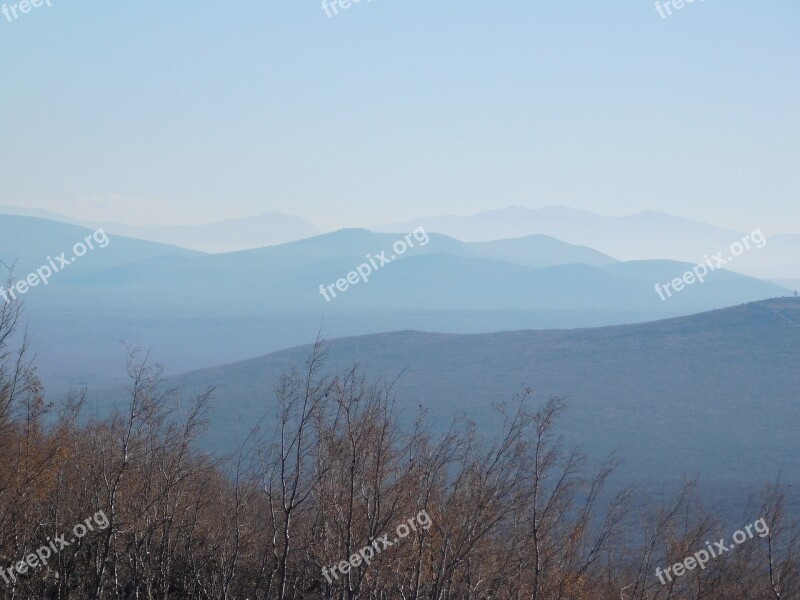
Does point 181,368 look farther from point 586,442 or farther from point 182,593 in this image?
point 182,593

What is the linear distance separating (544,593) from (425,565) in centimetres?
232

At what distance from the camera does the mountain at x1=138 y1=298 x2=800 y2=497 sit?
60.6 meters

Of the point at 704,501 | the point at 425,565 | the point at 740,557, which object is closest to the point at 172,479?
the point at 425,565

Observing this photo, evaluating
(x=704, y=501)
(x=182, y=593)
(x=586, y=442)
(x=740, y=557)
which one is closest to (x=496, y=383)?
(x=586, y=442)

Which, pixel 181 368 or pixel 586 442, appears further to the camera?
pixel 181 368

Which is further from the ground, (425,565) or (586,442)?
(425,565)

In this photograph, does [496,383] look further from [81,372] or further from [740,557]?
[81,372]

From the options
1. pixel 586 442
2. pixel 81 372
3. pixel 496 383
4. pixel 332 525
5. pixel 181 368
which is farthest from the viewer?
pixel 181 368

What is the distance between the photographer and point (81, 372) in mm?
129500

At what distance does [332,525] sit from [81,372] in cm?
12209

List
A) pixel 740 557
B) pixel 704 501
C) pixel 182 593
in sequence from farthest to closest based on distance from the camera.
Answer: pixel 704 501, pixel 740 557, pixel 182 593

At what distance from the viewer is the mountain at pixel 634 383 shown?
6056cm

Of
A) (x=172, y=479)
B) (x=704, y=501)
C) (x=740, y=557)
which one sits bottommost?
(x=704, y=501)

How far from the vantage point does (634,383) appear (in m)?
80.5
